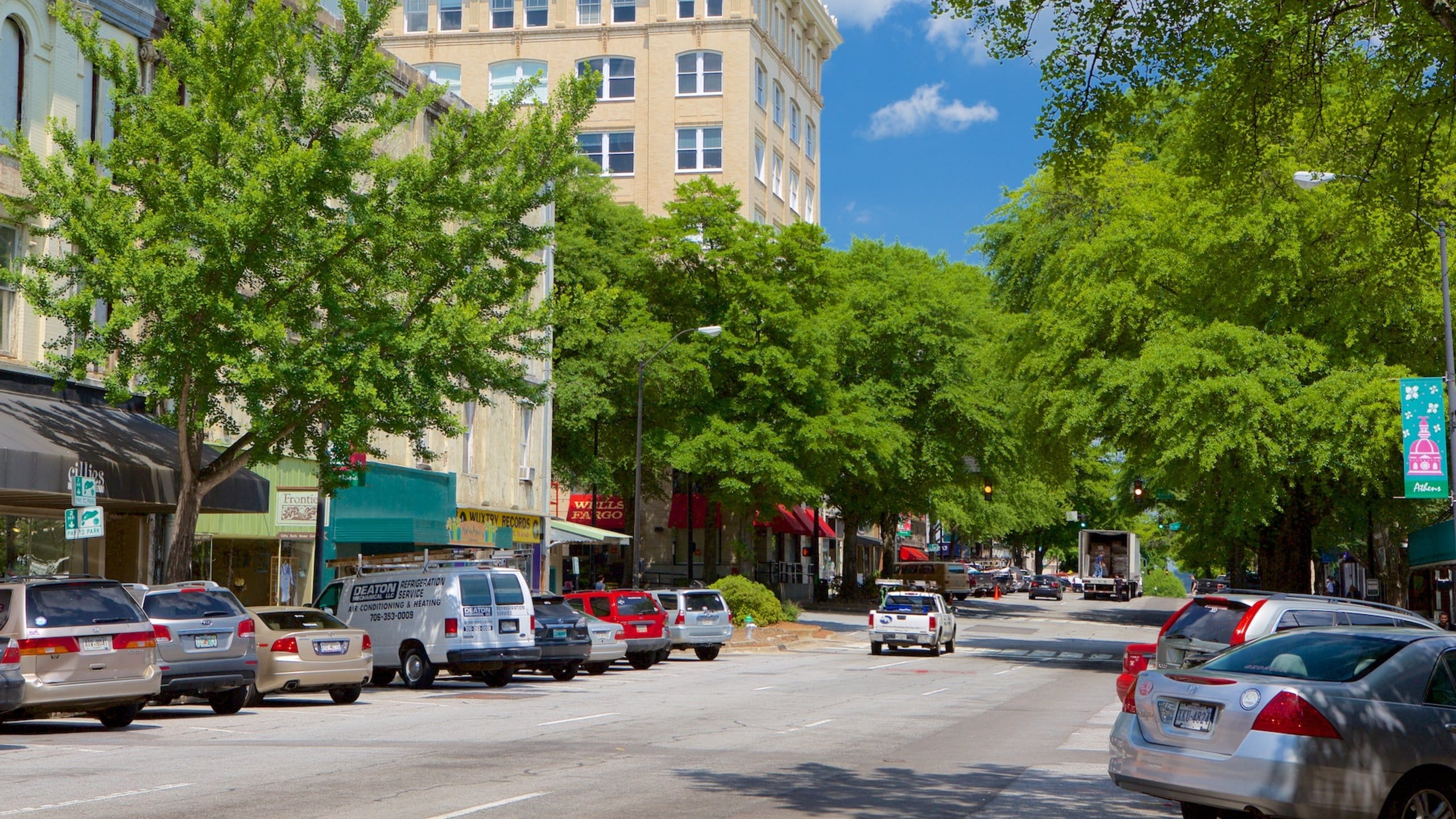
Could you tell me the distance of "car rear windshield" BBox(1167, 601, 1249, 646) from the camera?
15.1m

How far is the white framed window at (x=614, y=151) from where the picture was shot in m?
66.6

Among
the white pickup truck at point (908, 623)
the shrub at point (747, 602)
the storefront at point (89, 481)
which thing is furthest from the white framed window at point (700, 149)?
the storefront at point (89, 481)

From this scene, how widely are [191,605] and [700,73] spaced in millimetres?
51230

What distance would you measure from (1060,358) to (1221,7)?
20.9 m

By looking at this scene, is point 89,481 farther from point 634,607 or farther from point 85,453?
point 634,607

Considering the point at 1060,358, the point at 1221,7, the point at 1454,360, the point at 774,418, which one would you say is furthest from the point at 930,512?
the point at 1221,7

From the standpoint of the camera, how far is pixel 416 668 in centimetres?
2395

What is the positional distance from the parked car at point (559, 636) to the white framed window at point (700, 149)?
41817 mm

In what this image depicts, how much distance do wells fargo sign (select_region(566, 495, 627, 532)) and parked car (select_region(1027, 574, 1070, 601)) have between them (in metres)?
36.8

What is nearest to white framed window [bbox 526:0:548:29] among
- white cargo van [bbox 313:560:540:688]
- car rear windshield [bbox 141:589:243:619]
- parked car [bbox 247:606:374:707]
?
white cargo van [bbox 313:560:540:688]

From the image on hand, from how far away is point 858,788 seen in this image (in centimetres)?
1184

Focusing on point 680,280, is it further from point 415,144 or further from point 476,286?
point 476,286

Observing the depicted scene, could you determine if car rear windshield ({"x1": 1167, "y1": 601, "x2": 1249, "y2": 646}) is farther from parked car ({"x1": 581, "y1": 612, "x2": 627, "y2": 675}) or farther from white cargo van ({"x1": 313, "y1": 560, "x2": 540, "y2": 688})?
parked car ({"x1": 581, "y1": 612, "x2": 627, "y2": 675})

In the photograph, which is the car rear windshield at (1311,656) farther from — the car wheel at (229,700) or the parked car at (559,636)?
the parked car at (559,636)
